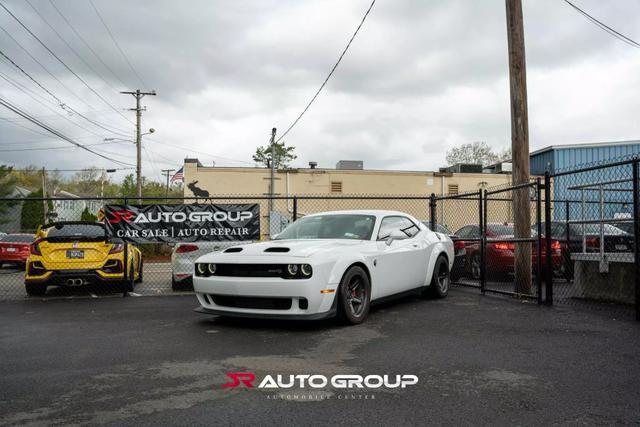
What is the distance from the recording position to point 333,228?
7.28 meters

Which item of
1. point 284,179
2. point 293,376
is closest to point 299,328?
point 293,376

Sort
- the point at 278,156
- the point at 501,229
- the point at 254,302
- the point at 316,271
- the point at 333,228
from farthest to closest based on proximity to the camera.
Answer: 1. the point at 278,156
2. the point at 501,229
3. the point at 333,228
4. the point at 254,302
5. the point at 316,271

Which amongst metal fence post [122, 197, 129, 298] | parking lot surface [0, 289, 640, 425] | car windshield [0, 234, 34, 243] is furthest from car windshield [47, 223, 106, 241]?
car windshield [0, 234, 34, 243]

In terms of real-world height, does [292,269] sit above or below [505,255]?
above

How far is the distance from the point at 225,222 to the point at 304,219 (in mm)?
2660

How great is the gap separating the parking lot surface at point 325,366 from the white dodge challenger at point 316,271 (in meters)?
0.29

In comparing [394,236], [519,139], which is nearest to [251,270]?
[394,236]

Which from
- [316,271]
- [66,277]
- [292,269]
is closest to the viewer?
[316,271]

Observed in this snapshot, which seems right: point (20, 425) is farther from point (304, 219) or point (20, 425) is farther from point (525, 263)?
point (525, 263)

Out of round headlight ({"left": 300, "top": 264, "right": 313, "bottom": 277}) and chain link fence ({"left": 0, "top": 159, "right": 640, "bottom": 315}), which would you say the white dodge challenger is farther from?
chain link fence ({"left": 0, "top": 159, "right": 640, "bottom": 315})

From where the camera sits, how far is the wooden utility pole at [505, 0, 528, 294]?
891cm

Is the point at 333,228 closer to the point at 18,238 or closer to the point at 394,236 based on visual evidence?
the point at 394,236

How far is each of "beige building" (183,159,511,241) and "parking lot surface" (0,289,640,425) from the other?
20.8 meters

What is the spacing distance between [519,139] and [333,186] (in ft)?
67.8
